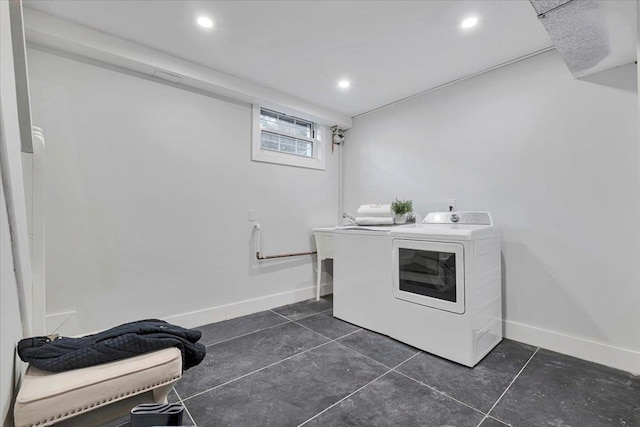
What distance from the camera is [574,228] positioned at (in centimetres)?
211

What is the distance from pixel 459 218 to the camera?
2598mm

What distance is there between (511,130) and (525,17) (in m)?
0.87

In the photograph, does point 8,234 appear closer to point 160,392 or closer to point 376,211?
point 160,392

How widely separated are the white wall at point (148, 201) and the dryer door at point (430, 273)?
1.54 m

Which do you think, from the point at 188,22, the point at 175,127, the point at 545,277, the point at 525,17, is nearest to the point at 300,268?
the point at 175,127

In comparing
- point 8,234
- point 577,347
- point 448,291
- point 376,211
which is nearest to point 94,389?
point 8,234

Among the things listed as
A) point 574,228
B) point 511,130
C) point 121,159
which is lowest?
point 574,228

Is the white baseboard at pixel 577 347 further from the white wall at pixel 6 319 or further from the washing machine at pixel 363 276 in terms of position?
the white wall at pixel 6 319

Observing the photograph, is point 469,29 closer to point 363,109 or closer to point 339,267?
point 363,109

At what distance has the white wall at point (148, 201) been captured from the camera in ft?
6.81

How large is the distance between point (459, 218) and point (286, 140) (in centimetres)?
222

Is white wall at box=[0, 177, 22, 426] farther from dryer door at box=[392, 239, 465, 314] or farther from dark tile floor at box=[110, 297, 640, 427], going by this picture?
dryer door at box=[392, 239, 465, 314]

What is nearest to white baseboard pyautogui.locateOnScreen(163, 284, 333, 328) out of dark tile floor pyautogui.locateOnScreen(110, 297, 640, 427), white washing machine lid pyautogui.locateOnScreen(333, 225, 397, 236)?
dark tile floor pyautogui.locateOnScreen(110, 297, 640, 427)

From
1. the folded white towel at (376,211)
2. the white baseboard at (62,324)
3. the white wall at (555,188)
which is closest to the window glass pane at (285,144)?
the folded white towel at (376,211)
